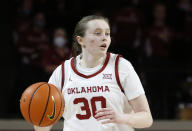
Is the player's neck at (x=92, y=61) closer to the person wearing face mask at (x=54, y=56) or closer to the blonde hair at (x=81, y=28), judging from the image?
the blonde hair at (x=81, y=28)

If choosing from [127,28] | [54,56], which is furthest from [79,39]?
[127,28]

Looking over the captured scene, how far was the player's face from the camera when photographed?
130 inches

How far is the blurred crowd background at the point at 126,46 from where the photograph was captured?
271 inches

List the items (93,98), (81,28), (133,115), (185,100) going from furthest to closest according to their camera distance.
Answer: (185,100), (81,28), (93,98), (133,115)

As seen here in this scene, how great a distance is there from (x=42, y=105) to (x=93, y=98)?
42 cm

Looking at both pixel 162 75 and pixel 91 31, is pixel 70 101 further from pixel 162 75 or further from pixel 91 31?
pixel 162 75

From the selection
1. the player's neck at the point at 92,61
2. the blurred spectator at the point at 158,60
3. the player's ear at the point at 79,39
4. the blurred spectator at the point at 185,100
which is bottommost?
the blurred spectator at the point at 185,100

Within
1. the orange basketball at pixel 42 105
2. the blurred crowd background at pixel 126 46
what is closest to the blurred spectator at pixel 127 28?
the blurred crowd background at pixel 126 46

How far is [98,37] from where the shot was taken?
3.31 m

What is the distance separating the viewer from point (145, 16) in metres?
8.38

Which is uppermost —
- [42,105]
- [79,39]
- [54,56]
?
[79,39]

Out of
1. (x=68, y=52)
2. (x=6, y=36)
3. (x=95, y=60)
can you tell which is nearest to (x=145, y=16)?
(x=68, y=52)

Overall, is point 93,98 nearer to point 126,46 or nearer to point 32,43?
point 126,46

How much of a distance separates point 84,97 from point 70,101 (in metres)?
0.14
